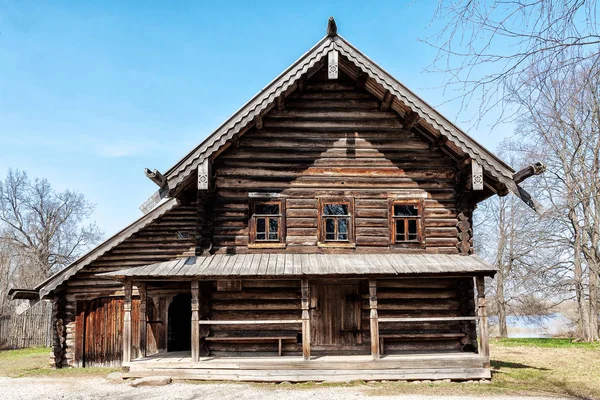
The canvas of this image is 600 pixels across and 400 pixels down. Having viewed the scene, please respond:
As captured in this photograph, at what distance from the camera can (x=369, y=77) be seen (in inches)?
628

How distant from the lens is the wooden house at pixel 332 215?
15.3m

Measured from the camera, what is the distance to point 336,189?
54.6 feet

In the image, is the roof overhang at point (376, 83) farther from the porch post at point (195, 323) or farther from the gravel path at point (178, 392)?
the gravel path at point (178, 392)

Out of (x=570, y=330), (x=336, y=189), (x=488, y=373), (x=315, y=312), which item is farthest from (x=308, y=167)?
(x=570, y=330)

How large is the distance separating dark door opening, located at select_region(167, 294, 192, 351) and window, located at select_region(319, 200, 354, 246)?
7994 mm

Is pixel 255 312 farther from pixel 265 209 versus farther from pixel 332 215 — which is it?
pixel 332 215

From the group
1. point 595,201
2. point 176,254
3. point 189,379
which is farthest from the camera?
point 595,201

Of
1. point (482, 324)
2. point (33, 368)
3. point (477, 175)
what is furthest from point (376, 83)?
point (33, 368)

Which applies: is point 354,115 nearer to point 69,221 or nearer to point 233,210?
point 233,210

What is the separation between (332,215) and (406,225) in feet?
7.62

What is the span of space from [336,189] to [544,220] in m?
21.6

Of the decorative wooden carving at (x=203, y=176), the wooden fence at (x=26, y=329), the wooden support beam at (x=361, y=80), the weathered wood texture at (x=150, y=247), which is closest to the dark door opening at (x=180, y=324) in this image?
the weathered wood texture at (x=150, y=247)

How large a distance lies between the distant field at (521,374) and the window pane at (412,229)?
4503 millimetres

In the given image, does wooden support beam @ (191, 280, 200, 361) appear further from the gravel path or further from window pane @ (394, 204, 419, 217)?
window pane @ (394, 204, 419, 217)
